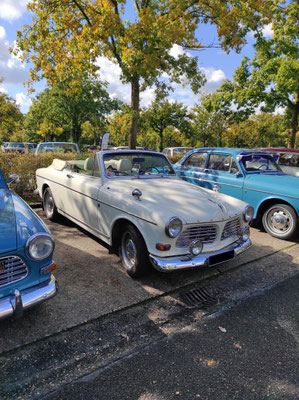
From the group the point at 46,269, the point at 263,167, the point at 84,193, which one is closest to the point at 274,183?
the point at 263,167

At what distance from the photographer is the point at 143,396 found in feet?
6.14

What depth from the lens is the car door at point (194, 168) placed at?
6.64 metres

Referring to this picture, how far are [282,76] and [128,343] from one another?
44.9 ft

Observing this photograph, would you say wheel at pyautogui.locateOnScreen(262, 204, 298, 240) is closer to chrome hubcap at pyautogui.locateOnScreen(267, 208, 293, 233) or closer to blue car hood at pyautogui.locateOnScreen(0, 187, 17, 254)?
chrome hubcap at pyautogui.locateOnScreen(267, 208, 293, 233)

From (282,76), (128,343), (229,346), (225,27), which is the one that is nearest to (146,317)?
(128,343)

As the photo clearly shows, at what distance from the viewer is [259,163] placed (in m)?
6.11

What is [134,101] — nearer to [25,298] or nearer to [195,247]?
[195,247]

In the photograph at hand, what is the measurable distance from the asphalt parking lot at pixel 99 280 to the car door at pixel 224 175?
1.34 meters

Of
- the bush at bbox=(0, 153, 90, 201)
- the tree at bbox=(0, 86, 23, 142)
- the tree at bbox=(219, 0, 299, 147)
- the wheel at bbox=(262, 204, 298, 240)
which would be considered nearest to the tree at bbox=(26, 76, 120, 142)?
the tree at bbox=(0, 86, 23, 142)

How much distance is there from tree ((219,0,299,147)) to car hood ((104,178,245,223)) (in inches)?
440

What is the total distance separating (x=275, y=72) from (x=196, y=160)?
9.69 metres

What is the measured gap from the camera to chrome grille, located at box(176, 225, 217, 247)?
3107 millimetres

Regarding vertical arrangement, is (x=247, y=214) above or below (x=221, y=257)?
above

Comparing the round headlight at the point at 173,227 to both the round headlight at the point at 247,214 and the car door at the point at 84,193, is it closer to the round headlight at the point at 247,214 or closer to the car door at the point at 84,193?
the round headlight at the point at 247,214
